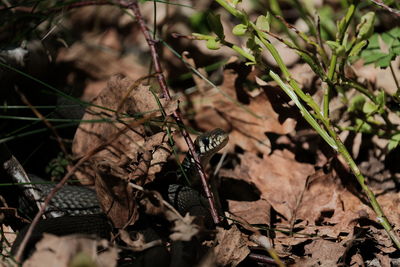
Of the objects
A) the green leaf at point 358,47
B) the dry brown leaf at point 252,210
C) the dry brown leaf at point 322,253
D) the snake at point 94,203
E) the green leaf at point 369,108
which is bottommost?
the dry brown leaf at point 322,253

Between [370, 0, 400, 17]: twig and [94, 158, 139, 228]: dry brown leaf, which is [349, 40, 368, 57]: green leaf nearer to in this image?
[370, 0, 400, 17]: twig

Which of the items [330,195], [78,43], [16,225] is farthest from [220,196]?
[78,43]

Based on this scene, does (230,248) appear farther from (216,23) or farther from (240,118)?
(240,118)

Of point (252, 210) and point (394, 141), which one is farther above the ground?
point (394, 141)

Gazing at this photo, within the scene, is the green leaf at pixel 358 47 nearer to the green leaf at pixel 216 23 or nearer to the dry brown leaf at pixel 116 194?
the green leaf at pixel 216 23

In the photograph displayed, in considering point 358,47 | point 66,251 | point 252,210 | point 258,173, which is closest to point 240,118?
point 258,173

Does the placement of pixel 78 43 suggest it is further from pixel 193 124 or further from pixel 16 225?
pixel 16 225

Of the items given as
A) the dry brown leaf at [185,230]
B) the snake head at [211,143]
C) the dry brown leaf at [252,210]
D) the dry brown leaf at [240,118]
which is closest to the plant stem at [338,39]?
the dry brown leaf at [240,118]
